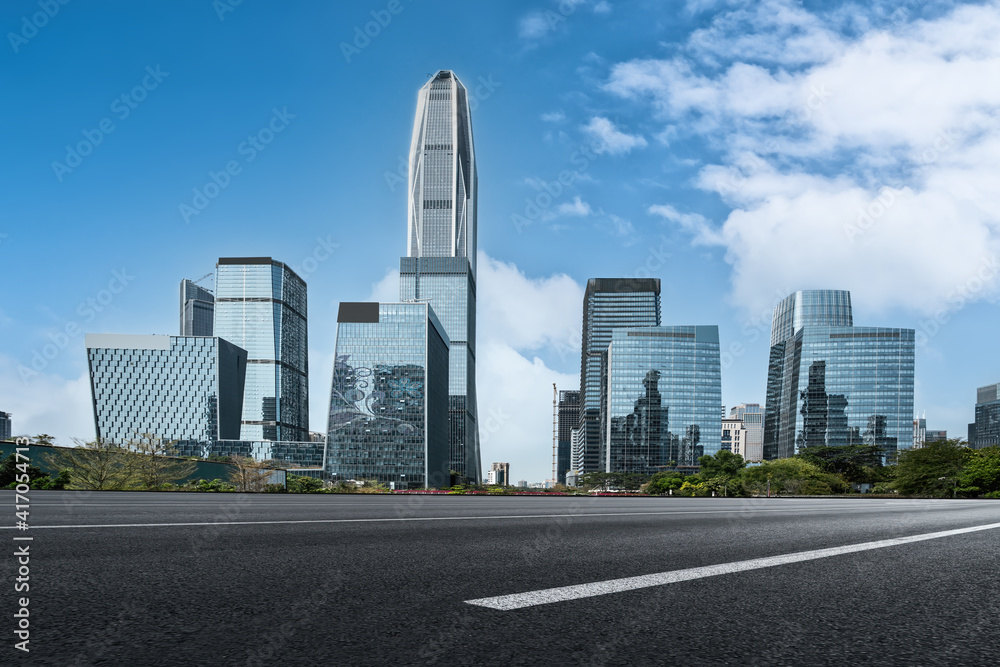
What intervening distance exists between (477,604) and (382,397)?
499 feet

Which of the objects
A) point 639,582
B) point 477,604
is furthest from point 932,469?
point 477,604

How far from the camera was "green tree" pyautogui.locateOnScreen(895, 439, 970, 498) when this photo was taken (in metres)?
50.4

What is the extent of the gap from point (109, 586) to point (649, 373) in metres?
201

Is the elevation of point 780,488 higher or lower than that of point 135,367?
lower

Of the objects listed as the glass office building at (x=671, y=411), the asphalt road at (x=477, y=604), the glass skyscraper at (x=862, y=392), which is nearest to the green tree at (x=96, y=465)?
the asphalt road at (x=477, y=604)

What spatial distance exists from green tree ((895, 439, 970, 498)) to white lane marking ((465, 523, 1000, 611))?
171ft

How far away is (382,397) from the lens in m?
153

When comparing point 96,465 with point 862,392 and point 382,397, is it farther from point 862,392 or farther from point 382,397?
point 862,392

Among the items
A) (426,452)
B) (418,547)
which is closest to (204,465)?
(418,547)

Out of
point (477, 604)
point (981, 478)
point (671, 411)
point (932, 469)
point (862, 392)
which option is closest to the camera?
Result: point (477, 604)

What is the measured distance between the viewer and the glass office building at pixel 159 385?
181m

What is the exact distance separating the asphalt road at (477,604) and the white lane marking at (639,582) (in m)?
0.03

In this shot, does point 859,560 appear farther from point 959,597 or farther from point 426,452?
point 426,452

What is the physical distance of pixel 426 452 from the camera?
152750mm
